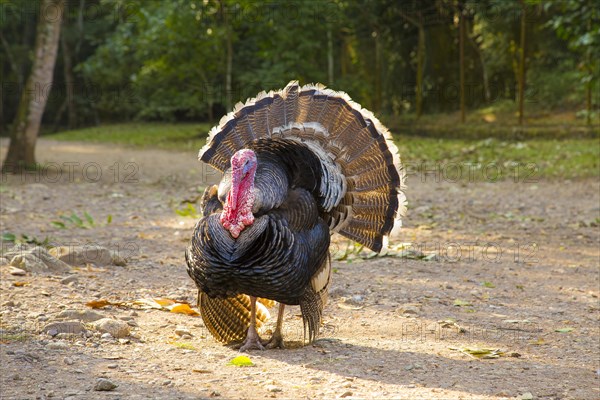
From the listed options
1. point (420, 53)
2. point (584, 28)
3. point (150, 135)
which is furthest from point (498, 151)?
point (150, 135)

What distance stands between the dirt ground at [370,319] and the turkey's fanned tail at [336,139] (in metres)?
0.83

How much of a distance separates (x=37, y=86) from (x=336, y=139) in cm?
922

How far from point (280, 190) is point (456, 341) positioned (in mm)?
1505

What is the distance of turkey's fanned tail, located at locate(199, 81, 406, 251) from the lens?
532 cm

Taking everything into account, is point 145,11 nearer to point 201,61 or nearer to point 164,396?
point 201,61

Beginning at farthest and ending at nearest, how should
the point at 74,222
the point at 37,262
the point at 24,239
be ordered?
1. the point at 74,222
2. the point at 24,239
3. the point at 37,262

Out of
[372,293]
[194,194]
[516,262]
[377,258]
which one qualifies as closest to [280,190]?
[372,293]

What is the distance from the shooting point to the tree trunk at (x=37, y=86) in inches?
517

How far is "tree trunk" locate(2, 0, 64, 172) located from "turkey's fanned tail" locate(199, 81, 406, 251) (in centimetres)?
877

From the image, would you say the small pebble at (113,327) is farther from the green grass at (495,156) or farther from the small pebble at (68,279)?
the green grass at (495,156)

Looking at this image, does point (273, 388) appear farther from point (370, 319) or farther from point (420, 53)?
point (420, 53)

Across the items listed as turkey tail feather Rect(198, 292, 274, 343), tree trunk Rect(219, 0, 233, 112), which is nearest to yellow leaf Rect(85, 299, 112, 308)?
turkey tail feather Rect(198, 292, 274, 343)

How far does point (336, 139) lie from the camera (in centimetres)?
536

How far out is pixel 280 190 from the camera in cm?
470
